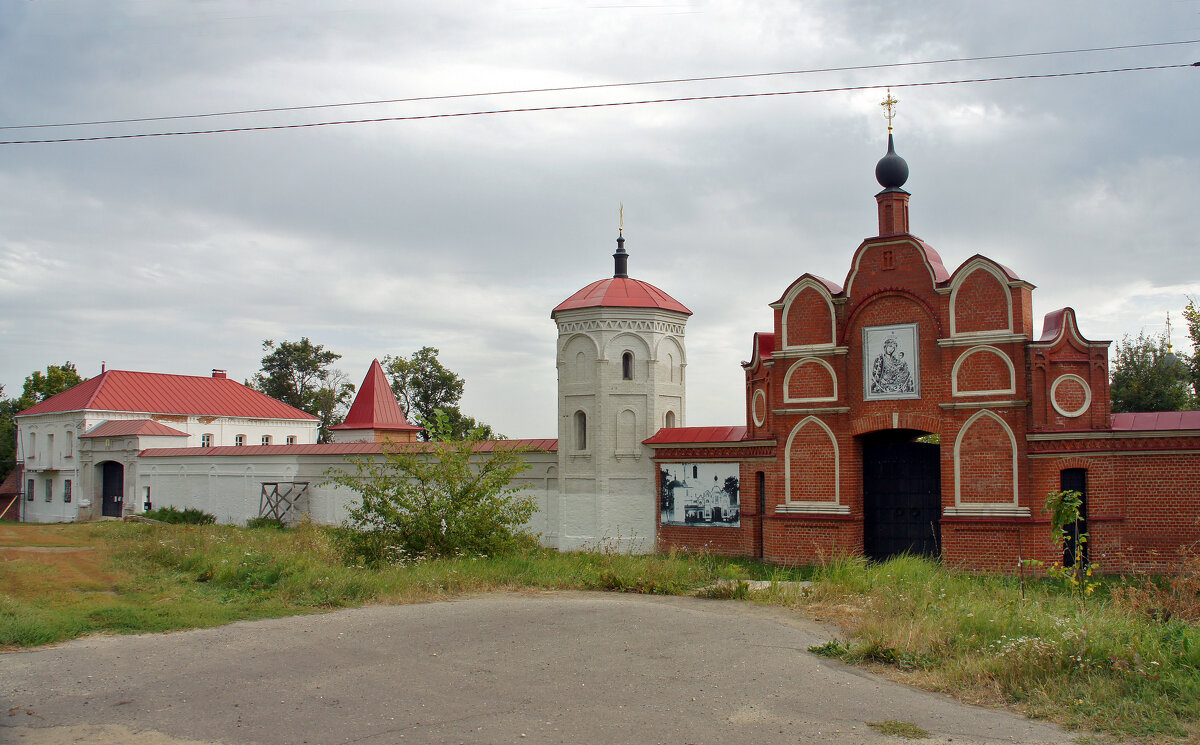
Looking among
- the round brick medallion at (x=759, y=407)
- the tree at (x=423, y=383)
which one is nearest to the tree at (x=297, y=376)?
the tree at (x=423, y=383)

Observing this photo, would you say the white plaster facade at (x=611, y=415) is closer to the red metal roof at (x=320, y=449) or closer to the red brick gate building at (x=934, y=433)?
the red metal roof at (x=320, y=449)

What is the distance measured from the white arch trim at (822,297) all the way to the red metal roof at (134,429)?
2610cm

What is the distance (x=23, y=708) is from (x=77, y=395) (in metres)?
37.0

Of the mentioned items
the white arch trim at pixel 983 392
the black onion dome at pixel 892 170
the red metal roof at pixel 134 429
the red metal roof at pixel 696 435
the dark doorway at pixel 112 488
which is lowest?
the dark doorway at pixel 112 488

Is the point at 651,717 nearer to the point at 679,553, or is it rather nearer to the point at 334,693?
the point at 334,693

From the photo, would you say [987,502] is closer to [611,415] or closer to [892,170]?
[892,170]

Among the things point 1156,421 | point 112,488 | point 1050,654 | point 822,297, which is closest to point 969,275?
point 822,297

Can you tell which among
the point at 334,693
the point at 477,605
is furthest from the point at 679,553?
the point at 334,693

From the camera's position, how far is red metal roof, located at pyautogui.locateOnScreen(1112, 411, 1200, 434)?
16.3 meters

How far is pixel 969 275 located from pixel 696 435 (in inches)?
294

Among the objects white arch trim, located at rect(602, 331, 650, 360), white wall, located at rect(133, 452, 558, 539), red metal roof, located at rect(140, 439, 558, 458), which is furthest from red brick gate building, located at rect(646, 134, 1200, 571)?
red metal roof, located at rect(140, 439, 558, 458)

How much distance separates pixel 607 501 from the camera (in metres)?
23.1

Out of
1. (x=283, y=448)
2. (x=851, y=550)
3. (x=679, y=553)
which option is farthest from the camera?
(x=283, y=448)

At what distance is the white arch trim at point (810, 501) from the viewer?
18734 mm
